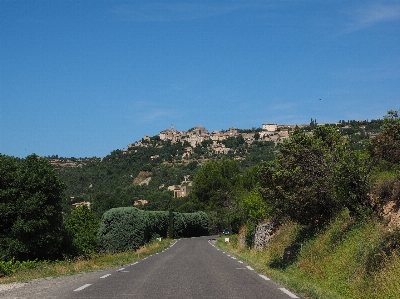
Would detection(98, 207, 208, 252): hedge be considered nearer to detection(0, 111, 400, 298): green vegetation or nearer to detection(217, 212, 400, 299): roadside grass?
detection(0, 111, 400, 298): green vegetation

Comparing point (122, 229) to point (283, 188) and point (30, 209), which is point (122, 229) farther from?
point (283, 188)

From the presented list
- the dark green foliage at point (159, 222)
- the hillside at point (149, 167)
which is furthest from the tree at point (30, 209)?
the hillside at point (149, 167)

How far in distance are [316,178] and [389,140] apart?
448cm

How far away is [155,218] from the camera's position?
6041 cm

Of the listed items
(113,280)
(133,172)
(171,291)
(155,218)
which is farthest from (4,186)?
(133,172)

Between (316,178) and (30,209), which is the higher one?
(316,178)

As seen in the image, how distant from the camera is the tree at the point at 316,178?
1448 cm

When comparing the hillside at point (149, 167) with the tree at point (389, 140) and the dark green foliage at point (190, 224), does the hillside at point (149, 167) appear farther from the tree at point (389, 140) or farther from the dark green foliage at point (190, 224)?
the tree at point (389, 140)

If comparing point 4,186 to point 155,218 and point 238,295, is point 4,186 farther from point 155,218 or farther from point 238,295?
point 155,218

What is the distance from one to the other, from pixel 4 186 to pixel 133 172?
329 ft

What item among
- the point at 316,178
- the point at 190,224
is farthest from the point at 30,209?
the point at 190,224

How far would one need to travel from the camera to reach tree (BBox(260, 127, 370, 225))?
570 inches

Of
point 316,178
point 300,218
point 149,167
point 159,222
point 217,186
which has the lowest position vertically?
point 159,222

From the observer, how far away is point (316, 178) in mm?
15828
